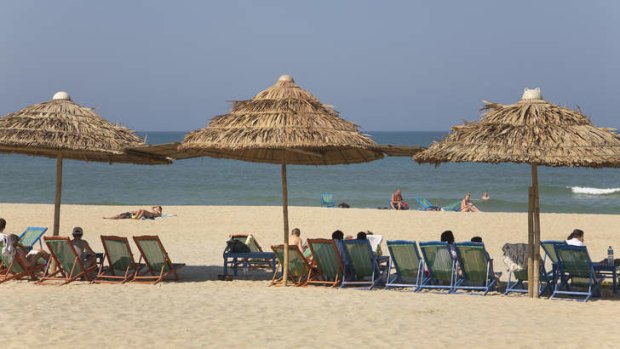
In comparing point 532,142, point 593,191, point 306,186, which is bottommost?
point 593,191

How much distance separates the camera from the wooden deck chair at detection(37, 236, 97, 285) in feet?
32.6

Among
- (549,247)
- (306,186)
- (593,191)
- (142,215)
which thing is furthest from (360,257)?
(306,186)

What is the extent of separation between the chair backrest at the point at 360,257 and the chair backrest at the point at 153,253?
82.2 inches

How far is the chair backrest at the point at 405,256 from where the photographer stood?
9.57 meters

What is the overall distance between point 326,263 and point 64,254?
3.01m

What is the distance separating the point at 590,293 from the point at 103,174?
163 feet

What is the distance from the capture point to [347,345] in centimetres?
679

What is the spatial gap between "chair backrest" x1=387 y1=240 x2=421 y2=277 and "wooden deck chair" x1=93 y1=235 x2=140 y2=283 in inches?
117

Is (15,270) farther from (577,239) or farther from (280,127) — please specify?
(577,239)

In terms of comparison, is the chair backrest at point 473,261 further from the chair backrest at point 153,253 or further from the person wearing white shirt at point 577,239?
the chair backrest at point 153,253

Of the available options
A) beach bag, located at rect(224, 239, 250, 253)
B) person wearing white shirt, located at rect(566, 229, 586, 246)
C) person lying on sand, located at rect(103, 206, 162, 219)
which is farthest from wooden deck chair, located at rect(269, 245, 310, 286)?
person lying on sand, located at rect(103, 206, 162, 219)

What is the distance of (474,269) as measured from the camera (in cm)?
945

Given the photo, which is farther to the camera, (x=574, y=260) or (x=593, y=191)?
(x=593, y=191)

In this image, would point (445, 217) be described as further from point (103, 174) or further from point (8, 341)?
point (103, 174)
